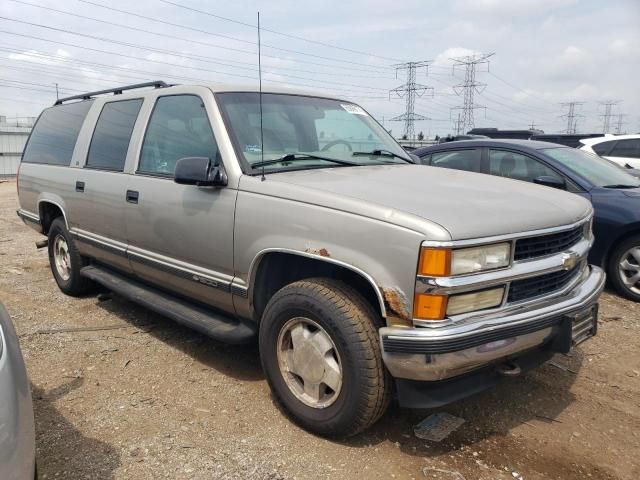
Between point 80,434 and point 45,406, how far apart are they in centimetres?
47

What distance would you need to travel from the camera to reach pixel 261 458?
107 inches

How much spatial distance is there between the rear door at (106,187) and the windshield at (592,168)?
14.6ft

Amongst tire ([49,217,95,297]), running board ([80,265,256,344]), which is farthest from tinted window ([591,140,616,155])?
tire ([49,217,95,297])

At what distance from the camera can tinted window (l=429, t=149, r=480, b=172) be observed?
653 centimetres

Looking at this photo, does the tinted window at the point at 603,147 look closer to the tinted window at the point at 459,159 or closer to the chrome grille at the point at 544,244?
the tinted window at the point at 459,159

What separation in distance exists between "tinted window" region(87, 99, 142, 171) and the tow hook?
3119 millimetres

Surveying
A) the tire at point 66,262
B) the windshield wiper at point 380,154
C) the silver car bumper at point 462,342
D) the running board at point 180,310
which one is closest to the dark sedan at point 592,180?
the windshield wiper at point 380,154

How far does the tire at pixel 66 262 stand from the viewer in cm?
508

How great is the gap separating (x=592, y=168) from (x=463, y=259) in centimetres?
448

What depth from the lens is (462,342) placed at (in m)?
2.37

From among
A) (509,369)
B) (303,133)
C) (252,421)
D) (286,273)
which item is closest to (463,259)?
(509,369)

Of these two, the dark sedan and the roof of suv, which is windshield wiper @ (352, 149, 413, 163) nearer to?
the dark sedan

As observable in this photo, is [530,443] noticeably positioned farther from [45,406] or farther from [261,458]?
[45,406]

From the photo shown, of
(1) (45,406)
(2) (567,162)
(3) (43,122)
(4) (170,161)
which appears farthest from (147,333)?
(2) (567,162)
